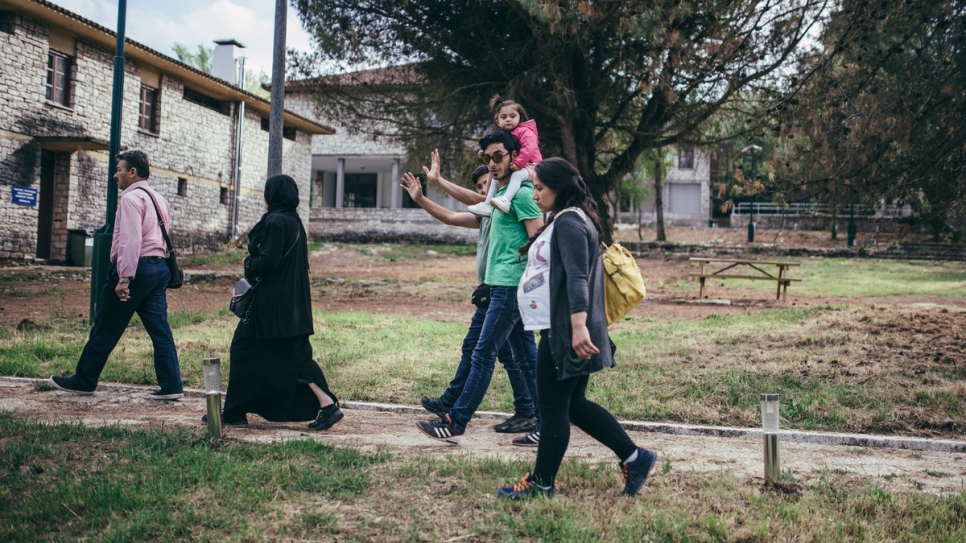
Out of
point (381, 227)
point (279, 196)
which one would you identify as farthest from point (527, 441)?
point (381, 227)

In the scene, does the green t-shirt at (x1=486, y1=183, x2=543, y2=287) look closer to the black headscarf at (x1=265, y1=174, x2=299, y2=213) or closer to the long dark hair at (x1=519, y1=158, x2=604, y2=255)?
the long dark hair at (x1=519, y1=158, x2=604, y2=255)

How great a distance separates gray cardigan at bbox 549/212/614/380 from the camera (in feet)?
11.8

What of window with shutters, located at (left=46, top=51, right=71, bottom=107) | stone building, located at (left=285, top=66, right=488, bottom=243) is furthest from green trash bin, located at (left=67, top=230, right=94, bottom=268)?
stone building, located at (left=285, top=66, right=488, bottom=243)

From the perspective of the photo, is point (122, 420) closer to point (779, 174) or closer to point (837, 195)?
point (779, 174)

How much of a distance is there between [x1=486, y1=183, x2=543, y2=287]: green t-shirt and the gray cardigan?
1029 mm

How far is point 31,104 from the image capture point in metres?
18.0

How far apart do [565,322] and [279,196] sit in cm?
242

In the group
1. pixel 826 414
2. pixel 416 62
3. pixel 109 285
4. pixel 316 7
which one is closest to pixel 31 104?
pixel 316 7

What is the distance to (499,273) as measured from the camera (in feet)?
15.9

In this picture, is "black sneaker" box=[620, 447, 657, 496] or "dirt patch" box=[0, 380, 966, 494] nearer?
"black sneaker" box=[620, 447, 657, 496]

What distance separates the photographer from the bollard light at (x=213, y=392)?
178 inches

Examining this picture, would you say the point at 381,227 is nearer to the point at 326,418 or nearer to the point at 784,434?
the point at 326,418

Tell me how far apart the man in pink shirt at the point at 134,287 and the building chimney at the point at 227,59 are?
82.9 ft

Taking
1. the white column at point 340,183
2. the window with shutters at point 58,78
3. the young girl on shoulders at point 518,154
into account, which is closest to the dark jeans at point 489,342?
the young girl on shoulders at point 518,154
